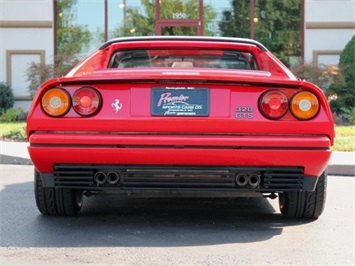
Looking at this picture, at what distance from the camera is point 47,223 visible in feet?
16.3

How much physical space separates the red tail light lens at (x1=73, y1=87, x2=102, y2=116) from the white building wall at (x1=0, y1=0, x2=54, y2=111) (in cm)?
1203

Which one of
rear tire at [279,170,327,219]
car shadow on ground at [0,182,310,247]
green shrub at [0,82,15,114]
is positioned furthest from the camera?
green shrub at [0,82,15,114]

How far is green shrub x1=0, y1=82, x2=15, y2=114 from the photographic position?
15.8 metres

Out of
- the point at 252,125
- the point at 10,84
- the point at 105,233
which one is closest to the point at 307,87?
the point at 252,125

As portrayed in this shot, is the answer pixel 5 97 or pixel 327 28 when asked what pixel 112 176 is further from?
pixel 327 28

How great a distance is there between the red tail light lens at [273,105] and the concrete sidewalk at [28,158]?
4.23 metres

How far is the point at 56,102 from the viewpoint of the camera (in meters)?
4.59

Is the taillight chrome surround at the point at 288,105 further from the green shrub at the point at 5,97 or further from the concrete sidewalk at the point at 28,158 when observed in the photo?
the green shrub at the point at 5,97

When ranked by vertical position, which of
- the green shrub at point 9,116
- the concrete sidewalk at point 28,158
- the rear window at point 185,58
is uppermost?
the rear window at point 185,58

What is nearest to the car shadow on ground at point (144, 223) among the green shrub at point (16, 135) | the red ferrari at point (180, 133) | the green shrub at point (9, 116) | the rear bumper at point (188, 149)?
the red ferrari at point (180, 133)

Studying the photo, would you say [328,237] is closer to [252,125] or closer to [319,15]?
[252,125]

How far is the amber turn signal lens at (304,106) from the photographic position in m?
4.54

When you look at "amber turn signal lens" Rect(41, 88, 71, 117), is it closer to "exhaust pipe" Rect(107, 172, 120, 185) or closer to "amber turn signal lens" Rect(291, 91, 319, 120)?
"exhaust pipe" Rect(107, 172, 120, 185)

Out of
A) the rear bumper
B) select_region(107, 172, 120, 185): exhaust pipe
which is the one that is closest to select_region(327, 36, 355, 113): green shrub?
the rear bumper
